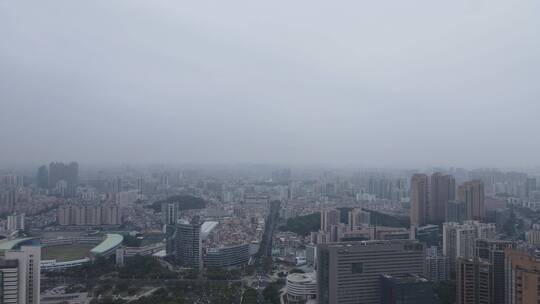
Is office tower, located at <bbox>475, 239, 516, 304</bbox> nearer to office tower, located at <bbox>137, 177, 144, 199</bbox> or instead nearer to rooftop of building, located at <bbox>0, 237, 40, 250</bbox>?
rooftop of building, located at <bbox>0, 237, 40, 250</bbox>

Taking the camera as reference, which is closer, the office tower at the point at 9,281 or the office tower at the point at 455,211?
the office tower at the point at 9,281

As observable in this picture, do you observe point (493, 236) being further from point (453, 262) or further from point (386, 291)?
point (386, 291)

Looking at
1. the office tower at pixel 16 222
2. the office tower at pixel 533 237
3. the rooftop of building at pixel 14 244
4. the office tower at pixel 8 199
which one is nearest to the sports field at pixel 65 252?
the office tower at pixel 16 222

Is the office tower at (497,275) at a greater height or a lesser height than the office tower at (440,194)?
lesser

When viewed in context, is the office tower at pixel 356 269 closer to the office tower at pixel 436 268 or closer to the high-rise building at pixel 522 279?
the high-rise building at pixel 522 279

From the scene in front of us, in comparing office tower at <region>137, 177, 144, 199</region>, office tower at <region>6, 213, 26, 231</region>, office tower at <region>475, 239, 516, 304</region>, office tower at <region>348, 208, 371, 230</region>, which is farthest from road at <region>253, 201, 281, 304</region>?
office tower at <region>6, 213, 26, 231</region>

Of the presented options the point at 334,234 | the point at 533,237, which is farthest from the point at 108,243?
the point at 533,237
